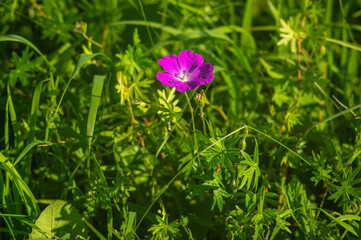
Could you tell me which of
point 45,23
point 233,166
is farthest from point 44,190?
point 45,23

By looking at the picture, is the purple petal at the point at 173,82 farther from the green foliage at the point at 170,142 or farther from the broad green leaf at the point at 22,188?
the broad green leaf at the point at 22,188

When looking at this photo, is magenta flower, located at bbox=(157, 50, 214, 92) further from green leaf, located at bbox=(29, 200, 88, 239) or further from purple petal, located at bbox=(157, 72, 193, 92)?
green leaf, located at bbox=(29, 200, 88, 239)

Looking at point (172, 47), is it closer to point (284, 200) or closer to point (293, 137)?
point (293, 137)

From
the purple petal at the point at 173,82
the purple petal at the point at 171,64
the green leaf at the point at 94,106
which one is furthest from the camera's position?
the green leaf at the point at 94,106

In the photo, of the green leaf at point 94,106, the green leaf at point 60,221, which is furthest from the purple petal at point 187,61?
the green leaf at point 60,221

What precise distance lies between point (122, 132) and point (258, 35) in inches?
72.4

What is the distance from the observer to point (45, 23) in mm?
2758

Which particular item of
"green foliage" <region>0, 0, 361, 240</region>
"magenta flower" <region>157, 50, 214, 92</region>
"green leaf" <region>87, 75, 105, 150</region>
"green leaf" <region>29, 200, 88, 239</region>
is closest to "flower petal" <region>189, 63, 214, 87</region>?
"magenta flower" <region>157, 50, 214, 92</region>

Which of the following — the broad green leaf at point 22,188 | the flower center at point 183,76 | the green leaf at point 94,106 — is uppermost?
the flower center at point 183,76

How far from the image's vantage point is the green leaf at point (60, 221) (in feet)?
5.85

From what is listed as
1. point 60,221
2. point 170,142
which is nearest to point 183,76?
point 170,142

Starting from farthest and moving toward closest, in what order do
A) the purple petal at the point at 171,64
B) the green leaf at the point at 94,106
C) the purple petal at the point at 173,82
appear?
the green leaf at the point at 94,106, the purple petal at the point at 171,64, the purple petal at the point at 173,82

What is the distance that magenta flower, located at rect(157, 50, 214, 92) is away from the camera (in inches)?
64.7

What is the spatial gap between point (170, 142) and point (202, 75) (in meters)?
0.52
